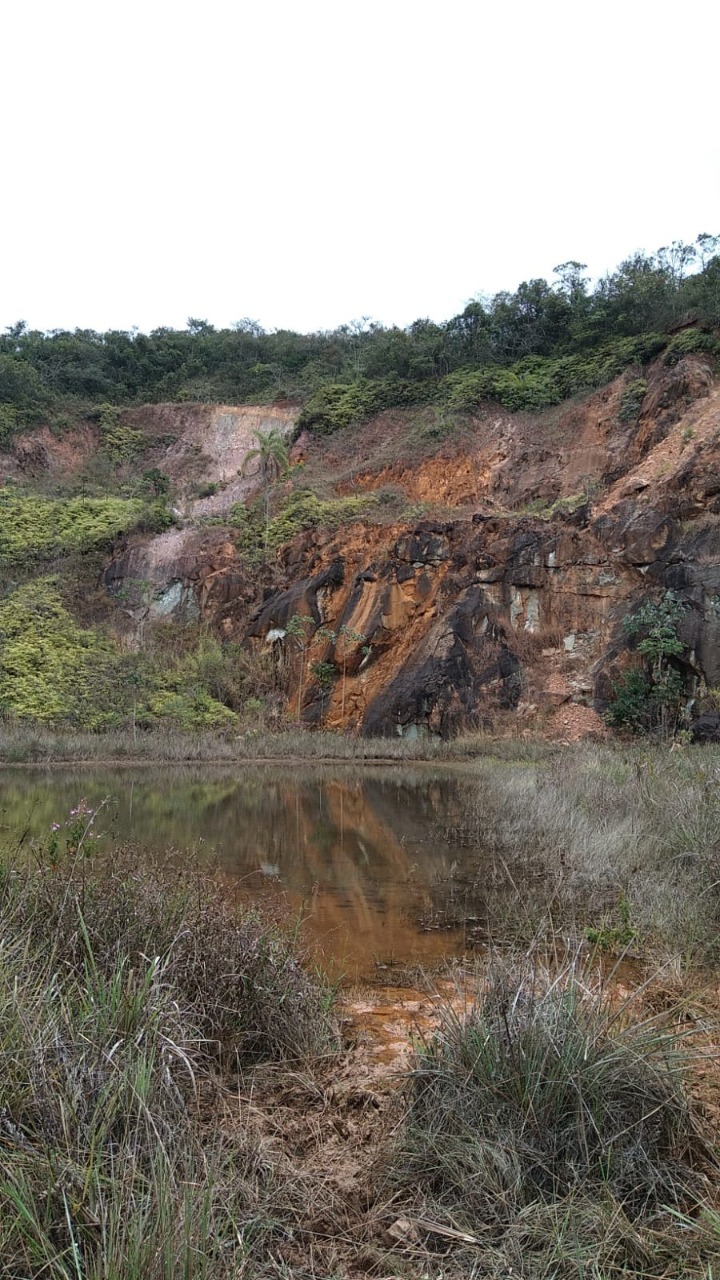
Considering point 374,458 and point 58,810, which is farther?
point 374,458

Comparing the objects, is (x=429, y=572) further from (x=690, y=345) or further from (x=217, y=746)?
(x=690, y=345)

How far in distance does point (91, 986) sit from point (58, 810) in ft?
34.7

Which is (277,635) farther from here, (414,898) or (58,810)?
(414,898)

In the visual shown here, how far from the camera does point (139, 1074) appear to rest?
2.39m

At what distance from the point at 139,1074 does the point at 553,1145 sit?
1.42m

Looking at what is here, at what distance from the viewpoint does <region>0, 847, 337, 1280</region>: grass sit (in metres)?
1.89

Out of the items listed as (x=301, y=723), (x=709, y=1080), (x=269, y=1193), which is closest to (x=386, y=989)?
(x=709, y=1080)

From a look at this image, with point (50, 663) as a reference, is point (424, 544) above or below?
above

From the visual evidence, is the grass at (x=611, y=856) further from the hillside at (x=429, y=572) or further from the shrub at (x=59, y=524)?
the shrub at (x=59, y=524)

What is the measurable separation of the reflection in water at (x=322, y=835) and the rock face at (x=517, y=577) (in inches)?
293

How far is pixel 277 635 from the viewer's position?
33.5 m

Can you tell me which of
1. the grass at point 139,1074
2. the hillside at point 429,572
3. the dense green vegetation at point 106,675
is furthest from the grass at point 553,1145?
the dense green vegetation at point 106,675

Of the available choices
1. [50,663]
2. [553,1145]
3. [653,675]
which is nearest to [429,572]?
[653,675]

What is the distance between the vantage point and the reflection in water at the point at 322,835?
21.6 feet
